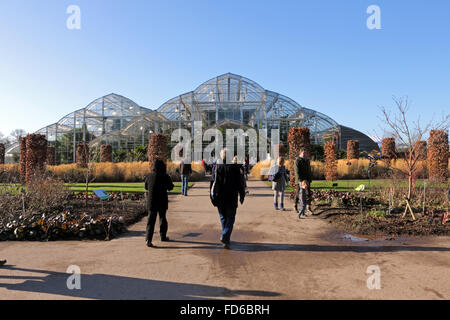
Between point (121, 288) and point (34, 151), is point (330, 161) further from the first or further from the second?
point (121, 288)

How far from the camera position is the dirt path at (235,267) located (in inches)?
137

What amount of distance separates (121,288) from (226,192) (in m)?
2.56

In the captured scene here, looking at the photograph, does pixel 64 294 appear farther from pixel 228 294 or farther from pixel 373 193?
pixel 373 193

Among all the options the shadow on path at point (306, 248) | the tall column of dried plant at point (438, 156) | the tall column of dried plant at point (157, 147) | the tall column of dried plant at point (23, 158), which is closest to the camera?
the shadow on path at point (306, 248)

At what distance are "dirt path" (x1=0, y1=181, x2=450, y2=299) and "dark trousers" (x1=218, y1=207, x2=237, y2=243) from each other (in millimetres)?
240

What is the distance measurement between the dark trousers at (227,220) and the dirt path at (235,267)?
0.24 metres

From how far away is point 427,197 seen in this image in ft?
31.8

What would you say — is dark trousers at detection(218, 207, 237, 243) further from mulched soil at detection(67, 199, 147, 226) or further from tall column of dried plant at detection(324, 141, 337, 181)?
tall column of dried plant at detection(324, 141, 337, 181)

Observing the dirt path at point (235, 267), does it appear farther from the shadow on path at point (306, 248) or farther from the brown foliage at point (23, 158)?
the brown foliage at point (23, 158)

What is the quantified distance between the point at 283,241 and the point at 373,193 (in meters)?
7.03

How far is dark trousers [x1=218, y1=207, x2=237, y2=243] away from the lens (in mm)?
5480

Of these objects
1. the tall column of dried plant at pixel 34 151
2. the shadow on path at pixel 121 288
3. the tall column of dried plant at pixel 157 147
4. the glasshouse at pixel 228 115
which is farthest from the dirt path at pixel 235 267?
the glasshouse at pixel 228 115

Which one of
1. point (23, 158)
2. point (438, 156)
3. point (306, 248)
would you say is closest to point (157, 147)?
point (23, 158)
